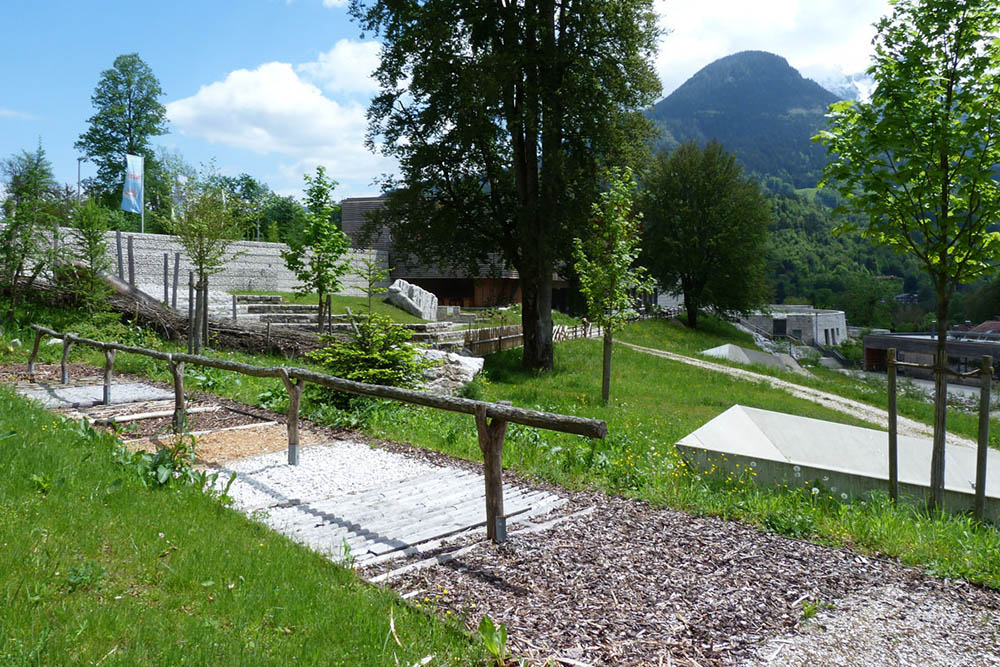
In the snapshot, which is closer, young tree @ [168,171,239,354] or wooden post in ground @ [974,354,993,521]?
wooden post in ground @ [974,354,993,521]

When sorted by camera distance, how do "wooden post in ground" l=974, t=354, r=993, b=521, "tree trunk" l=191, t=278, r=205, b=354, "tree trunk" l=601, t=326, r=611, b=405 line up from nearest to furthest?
"wooden post in ground" l=974, t=354, r=993, b=521 → "tree trunk" l=191, t=278, r=205, b=354 → "tree trunk" l=601, t=326, r=611, b=405

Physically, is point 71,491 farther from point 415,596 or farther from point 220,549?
point 415,596

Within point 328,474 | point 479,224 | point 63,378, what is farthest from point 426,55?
point 328,474

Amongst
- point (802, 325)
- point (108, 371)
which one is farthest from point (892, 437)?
point (802, 325)

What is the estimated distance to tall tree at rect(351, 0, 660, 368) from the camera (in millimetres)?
17250

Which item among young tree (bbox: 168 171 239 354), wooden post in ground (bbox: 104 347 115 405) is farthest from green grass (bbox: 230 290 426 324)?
wooden post in ground (bbox: 104 347 115 405)

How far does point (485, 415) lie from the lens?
5.00 m

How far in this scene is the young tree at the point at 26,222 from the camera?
17156 mm

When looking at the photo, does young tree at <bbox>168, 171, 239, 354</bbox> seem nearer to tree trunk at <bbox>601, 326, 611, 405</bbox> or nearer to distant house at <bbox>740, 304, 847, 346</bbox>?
tree trunk at <bbox>601, 326, 611, 405</bbox>

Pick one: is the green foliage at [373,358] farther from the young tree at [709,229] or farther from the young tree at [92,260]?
the young tree at [709,229]

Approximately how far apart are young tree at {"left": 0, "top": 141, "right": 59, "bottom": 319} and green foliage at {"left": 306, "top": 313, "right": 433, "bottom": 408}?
11.9 m

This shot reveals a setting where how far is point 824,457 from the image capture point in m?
9.05

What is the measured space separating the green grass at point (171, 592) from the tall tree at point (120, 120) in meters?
52.3

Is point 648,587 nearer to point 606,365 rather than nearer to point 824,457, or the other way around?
point 824,457
